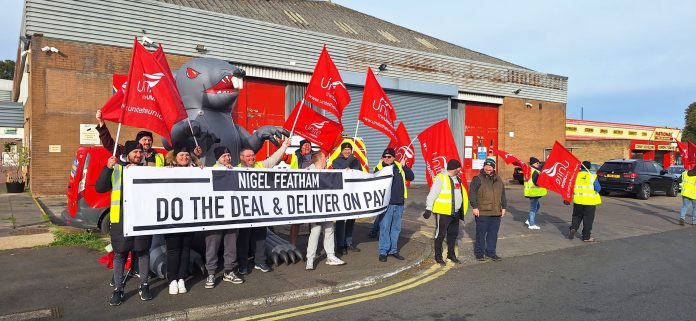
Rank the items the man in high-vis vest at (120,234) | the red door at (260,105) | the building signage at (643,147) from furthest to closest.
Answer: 1. the building signage at (643,147)
2. the red door at (260,105)
3. the man in high-vis vest at (120,234)

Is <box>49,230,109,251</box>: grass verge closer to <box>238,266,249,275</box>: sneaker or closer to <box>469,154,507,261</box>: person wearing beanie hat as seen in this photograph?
<box>238,266,249,275</box>: sneaker

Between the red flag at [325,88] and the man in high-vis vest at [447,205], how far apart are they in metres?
1.90

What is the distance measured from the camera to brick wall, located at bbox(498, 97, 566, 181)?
28.5 m

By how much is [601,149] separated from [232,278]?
3650 centimetres

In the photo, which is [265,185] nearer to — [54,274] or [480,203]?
[54,274]

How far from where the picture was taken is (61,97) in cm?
1578

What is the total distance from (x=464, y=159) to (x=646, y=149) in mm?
19009

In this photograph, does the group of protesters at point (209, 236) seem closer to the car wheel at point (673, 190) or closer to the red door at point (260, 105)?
the red door at point (260, 105)

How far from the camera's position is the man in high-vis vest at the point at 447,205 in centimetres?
718

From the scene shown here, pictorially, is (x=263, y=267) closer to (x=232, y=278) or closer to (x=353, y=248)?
(x=232, y=278)

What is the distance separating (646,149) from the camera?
37.1 meters

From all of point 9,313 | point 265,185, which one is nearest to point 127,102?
point 265,185

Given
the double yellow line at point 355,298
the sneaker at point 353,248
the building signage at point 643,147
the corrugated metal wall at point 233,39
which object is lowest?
the double yellow line at point 355,298

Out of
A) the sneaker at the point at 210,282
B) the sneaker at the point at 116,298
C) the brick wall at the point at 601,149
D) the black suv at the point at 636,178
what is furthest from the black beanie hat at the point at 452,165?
the brick wall at the point at 601,149
